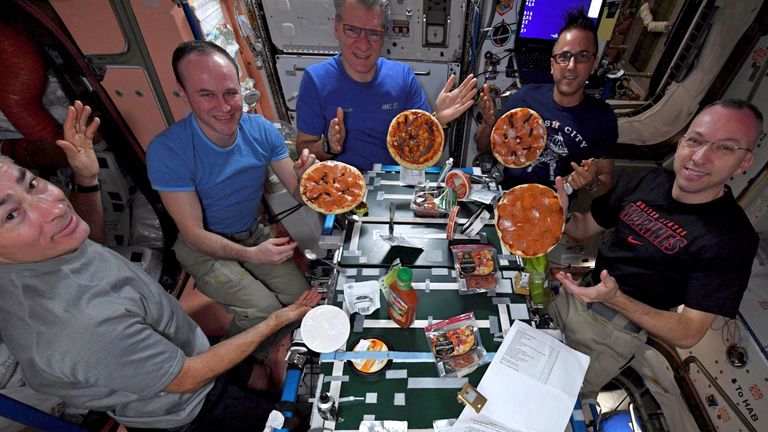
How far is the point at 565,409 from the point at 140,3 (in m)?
4.13

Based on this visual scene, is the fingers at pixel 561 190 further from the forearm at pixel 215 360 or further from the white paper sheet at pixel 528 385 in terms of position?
the forearm at pixel 215 360

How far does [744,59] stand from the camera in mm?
3879

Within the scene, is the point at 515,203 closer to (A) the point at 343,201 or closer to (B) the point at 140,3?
(A) the point at 343,201

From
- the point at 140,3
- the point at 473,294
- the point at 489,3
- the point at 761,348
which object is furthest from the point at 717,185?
the point at 140,3

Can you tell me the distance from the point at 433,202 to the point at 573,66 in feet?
4.65

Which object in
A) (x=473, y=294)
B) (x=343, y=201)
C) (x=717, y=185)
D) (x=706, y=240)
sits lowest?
(x=473, y=294)

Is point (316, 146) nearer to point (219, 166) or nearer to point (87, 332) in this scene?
point (219, 166)

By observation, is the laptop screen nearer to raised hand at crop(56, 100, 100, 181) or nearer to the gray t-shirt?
raised hand at crop(56, 100, 100, 181)

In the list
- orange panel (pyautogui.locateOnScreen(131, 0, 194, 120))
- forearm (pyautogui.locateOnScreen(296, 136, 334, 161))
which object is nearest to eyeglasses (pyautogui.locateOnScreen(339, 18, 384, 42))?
forearm (pyautogui.locateOnScreen(296, 136, 334, 161))

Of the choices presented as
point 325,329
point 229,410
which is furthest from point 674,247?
point 229,410

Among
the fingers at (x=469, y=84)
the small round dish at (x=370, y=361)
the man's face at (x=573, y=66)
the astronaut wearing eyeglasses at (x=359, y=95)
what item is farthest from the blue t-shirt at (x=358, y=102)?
the small round dish at (x=370, y=361)

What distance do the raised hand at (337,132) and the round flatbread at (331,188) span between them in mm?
407

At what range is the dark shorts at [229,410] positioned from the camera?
6.55 feet

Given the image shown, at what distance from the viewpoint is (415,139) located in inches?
108
